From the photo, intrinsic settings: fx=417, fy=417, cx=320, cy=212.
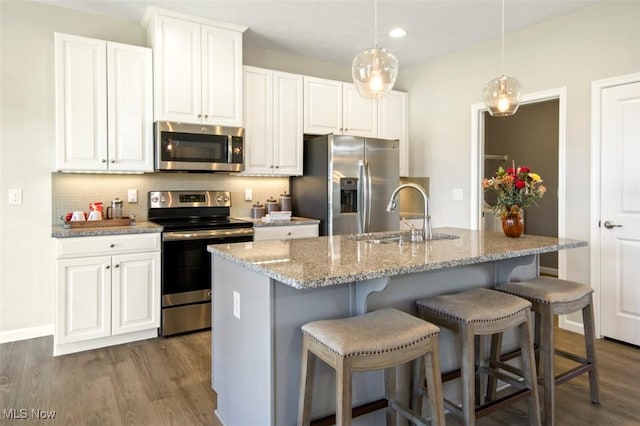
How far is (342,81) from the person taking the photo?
4.89 metres

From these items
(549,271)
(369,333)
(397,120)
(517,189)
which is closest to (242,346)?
(369,333)

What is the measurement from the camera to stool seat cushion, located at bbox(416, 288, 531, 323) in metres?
1.79

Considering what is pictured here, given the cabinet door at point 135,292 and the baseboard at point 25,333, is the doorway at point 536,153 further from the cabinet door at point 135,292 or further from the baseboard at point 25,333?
the baseboard at point 25,333

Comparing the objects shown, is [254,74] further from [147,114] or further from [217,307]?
[217,307]

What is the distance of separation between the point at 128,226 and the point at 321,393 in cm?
225

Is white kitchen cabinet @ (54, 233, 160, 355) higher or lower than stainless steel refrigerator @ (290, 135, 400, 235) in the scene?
lower

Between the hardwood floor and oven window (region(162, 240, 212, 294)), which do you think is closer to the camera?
the hardwood floor

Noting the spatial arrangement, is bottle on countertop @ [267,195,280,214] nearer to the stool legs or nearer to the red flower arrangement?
the red flower arrangement

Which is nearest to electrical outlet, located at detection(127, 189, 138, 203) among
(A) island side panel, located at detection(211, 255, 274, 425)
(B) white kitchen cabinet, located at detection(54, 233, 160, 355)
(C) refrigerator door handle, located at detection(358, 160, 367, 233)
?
(B) white kitchen cabinet, located at detection(54, 233, 160, 355)

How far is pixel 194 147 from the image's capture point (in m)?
3.54

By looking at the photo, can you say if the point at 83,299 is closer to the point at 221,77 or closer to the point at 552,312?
the point at 221,77

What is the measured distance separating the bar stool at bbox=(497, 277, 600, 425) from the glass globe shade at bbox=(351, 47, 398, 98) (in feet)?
4.36

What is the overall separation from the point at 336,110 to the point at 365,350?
3.39 metres

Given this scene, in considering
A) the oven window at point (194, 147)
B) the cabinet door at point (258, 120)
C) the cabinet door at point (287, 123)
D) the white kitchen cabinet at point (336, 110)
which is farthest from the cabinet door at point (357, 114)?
the oven window at point (194, 147)
